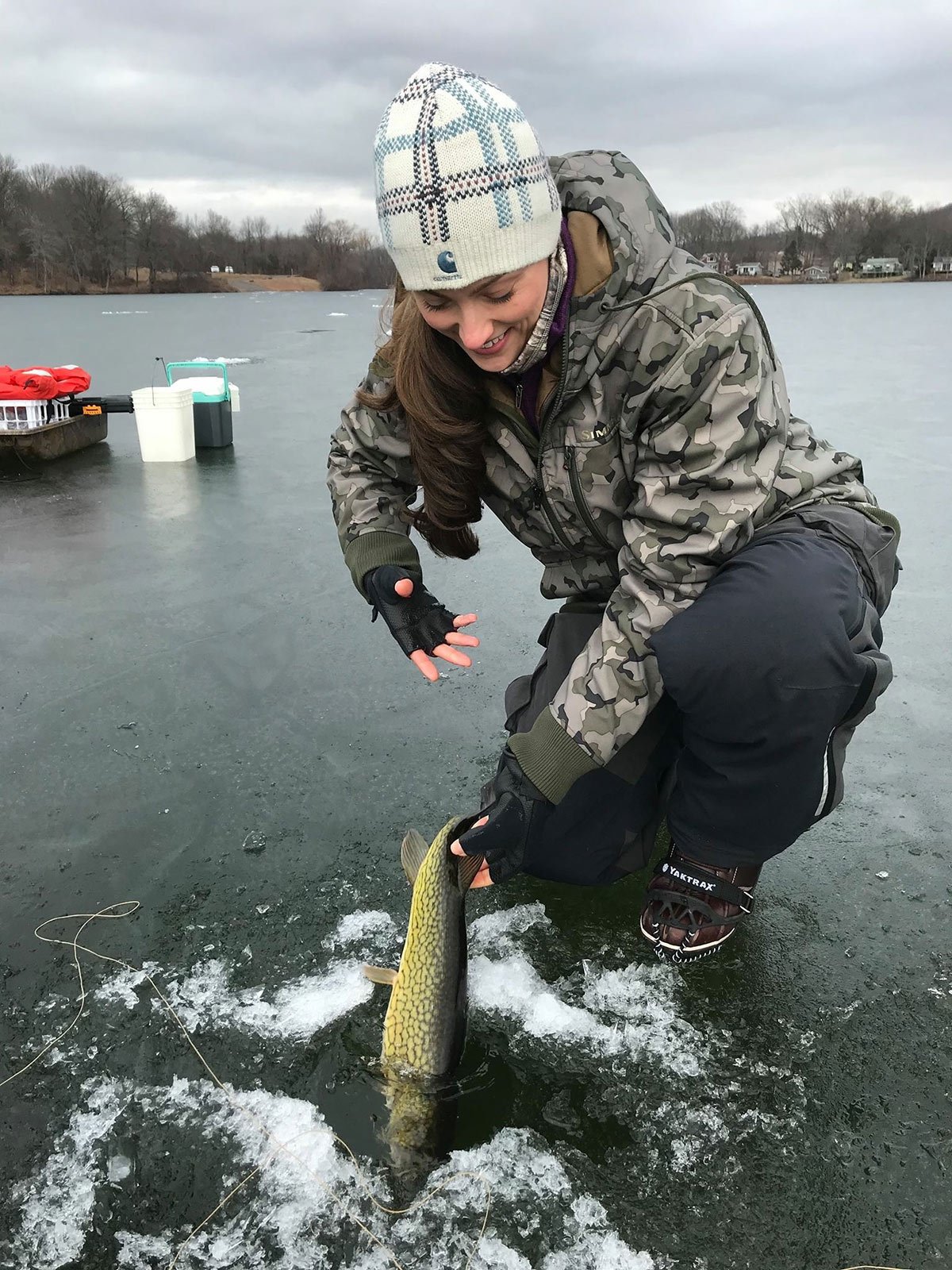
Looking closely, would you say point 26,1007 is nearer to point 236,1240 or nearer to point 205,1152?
point 205,1152

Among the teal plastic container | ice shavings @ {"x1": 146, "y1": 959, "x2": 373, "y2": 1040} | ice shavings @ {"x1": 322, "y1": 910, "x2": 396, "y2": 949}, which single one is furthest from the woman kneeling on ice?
the teal plastic container

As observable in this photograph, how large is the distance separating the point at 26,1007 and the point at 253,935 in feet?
1.48

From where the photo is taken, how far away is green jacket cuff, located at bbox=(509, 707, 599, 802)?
→ 1793mm

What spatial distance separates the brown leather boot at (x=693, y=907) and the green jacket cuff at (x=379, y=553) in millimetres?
945

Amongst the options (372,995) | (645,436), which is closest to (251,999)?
(372,995)

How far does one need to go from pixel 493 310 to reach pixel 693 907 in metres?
1.26

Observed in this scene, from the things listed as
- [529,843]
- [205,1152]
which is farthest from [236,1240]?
[529,843]

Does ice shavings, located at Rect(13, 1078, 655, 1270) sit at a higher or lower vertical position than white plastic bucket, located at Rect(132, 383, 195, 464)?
lower

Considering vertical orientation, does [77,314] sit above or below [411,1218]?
above

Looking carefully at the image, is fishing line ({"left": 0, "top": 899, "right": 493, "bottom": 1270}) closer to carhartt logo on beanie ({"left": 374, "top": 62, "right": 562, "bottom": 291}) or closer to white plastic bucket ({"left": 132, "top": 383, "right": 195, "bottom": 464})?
carhartt logo on beanie ({"left": 374, "top": 62, "right": 562, "bottom": 291})

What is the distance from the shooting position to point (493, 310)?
5.56ft

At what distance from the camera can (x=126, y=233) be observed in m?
60.8

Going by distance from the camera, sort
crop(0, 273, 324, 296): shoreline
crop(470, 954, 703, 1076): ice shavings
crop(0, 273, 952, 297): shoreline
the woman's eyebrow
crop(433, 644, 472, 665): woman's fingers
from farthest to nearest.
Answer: crop(0, 273, 952, 297): shoreline → crop(0, 273, 324, 296): shoreline → crop(433, 644, 472, 665): woman's fingers → crop(470, 954, 703, 1076): ice shavings → the woman's eyebrow

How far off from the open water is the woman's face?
1225 millimetres
